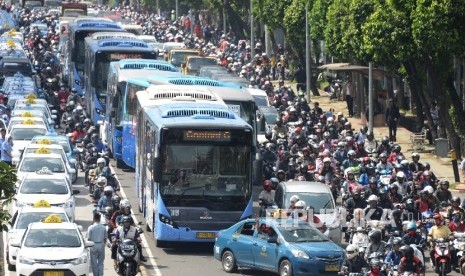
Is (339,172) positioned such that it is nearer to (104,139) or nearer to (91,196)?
(91,196)

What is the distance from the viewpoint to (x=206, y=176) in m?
37.4

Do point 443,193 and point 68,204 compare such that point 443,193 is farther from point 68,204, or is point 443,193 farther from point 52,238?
point 52,238

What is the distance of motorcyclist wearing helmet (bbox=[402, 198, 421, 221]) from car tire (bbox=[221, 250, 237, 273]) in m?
4.59

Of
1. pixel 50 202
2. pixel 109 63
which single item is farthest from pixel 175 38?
pixel 50 202

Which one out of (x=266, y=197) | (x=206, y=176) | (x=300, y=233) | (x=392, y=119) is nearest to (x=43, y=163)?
(x=266, y=197)

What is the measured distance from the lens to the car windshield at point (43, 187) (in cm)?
4072

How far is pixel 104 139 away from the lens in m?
56.6

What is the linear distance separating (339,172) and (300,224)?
10.2 m

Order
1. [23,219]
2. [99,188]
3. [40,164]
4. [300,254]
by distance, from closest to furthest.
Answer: [300,254] → [23,219] → [99,188] → [40,164]

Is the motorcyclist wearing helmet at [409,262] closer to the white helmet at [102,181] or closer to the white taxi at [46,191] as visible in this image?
the white taxi at [46,191]

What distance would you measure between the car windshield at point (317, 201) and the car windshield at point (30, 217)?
560cm

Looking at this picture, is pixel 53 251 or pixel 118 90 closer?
pixel 53 251

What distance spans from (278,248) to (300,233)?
2.04 feet

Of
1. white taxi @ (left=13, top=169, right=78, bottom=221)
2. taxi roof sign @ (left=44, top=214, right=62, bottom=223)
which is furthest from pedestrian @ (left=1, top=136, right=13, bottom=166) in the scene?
taxi roof sign @ (left=44, top=214, right=62, bottom=223)
